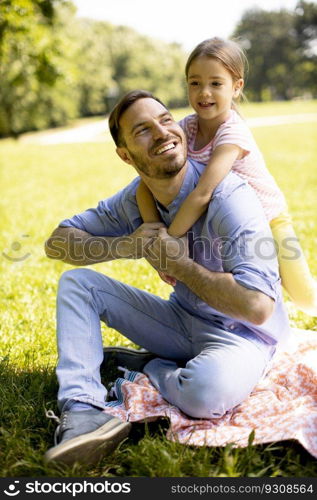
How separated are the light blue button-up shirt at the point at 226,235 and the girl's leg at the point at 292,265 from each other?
1.18ft

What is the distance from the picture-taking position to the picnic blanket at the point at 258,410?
7.76 ft

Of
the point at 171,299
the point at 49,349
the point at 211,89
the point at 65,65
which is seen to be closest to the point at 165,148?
the point at 211,89

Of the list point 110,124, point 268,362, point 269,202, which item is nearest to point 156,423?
point 268,362

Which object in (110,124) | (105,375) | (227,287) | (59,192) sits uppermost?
(110,124)

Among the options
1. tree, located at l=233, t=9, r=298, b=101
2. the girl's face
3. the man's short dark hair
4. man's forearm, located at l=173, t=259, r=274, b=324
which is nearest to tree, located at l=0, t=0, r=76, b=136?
the girl's face

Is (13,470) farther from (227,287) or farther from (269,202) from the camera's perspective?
A: (269,202)

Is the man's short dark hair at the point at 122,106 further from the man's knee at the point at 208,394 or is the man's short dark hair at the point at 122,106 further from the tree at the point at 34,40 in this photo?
the tree at the point at 34,40

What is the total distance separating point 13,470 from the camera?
229cm

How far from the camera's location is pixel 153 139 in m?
2.73

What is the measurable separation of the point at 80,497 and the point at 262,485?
0.66 meters

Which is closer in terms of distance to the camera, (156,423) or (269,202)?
(156,423)

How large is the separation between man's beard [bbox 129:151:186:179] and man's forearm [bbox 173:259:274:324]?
1.47 feet

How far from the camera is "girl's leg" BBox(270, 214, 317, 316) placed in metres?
3.18

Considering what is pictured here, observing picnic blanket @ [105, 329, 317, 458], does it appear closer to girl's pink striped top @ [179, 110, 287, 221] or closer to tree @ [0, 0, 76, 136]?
girl's pink striped top @ [179, 110, 287, 221]
